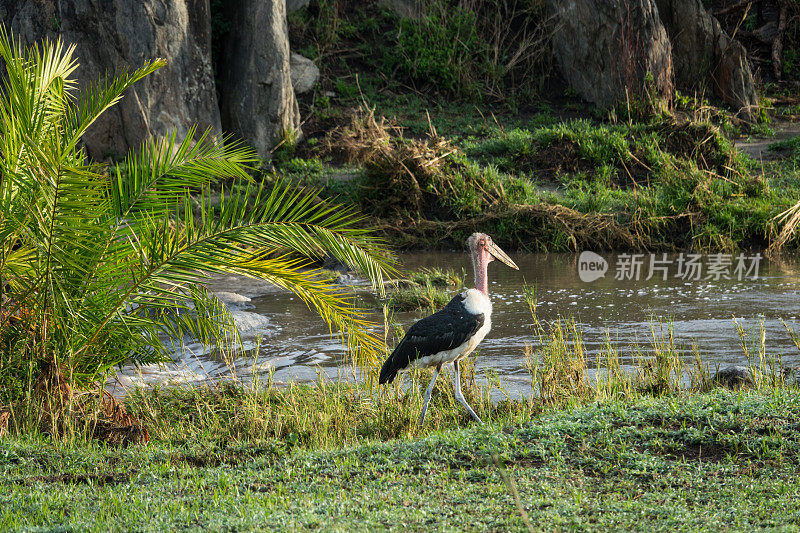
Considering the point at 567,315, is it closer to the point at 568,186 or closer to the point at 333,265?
the point at 333,265

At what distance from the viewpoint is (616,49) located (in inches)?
732

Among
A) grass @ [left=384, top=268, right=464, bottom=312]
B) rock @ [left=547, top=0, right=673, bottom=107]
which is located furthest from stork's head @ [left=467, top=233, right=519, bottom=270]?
rock @ [left=547, top=0, right=673, bottom=107]

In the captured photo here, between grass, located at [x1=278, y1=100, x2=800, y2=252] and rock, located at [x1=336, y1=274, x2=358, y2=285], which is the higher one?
grass, located at [x1=278, y1=100, x2=800, y2=252]

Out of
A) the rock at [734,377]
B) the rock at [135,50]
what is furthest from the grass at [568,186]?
the rock at [734,377]

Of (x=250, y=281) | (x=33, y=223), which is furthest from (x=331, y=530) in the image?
(x=250, y=281)

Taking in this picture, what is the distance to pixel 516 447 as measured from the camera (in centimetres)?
510

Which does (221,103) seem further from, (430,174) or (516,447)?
(516,447)

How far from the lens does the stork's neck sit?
651 cm

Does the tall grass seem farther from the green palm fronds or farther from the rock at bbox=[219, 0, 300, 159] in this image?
the rock at bbox=[219, 0, 300, 159]

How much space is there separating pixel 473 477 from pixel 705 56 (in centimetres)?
1699

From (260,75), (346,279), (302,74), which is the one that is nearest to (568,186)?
(346,279)

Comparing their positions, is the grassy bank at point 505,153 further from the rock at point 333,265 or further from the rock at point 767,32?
the rock at point 767,32

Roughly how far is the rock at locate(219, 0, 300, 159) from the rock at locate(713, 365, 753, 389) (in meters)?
12.0

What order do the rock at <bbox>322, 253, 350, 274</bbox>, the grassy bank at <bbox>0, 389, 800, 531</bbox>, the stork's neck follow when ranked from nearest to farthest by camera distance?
the grassy bank at <bbox>0, 389, 800, 531</bbox> → the stork's neck → the rock at <bbox>322, 253, 350, 274</bbox>
